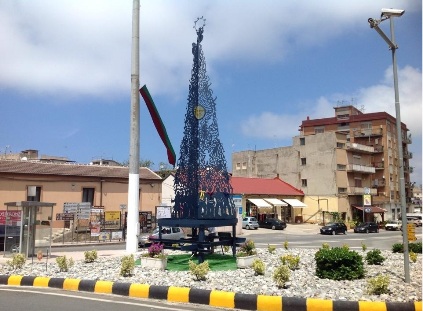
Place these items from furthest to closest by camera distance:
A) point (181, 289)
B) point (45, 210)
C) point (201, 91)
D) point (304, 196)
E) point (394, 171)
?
point (394, 171) < point (304, 196) < point (45, 210) < point (201, 91) < point (181, 289)

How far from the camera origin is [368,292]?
28.7 ft

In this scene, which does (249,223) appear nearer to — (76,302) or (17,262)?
(17,262)

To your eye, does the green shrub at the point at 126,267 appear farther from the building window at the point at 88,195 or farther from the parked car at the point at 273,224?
the parked car at the point at 273,224

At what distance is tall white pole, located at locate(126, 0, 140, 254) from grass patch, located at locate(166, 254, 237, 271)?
2.22 metres

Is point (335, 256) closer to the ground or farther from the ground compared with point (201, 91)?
closer to the ground

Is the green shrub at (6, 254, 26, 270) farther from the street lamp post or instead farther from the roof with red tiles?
the roof with red tiles

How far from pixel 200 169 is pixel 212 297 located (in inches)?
233

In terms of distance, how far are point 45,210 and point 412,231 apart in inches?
1144

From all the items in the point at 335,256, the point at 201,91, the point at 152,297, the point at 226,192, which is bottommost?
the point at 152,297

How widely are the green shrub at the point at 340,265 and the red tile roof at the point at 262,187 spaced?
131 feet

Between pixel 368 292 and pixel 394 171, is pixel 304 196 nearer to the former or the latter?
pixel 394 171

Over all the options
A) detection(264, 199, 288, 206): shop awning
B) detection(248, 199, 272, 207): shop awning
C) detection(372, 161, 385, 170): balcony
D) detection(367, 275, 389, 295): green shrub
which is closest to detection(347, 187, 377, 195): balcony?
detection(372, 161, 385, 170): balcony

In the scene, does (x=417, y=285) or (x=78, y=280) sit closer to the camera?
(x=417, y=285)

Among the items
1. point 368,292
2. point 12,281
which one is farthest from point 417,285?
point 12,281
